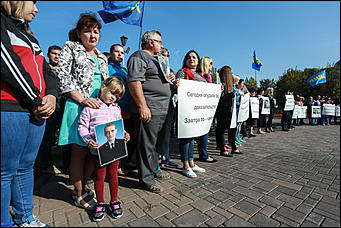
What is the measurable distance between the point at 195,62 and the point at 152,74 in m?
1.14

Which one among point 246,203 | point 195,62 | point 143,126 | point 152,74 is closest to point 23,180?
point 143,126

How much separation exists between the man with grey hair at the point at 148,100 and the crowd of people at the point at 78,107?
0.01 meters

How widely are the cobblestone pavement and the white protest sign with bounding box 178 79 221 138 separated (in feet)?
2.70

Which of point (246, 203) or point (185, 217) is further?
point (246, 203)

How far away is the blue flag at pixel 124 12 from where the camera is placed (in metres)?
6.02

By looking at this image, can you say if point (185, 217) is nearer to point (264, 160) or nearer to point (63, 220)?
point (63, 220)

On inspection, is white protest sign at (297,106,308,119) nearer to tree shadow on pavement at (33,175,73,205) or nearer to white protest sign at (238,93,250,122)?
white protest sign at (238,93,250,122)

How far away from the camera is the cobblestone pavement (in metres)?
1.85

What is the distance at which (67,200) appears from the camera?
226 cm

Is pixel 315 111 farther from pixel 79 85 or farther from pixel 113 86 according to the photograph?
pixel 79 85

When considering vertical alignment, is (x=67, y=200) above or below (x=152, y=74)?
below

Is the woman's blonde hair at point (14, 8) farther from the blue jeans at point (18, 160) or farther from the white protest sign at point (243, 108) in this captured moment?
the white protest sign at point (243, 108)

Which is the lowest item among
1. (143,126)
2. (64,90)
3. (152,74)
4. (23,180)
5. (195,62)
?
(23,180)

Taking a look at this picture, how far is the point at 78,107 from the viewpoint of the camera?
197 cm
